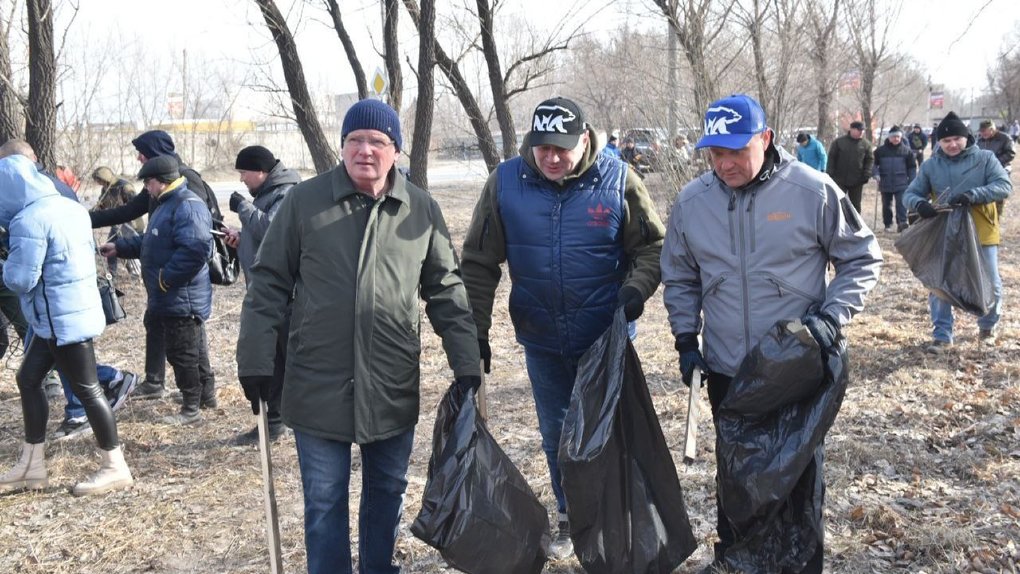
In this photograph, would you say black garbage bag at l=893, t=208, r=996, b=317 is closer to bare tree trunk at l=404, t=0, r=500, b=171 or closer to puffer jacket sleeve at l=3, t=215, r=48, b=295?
puffer jacket sleeve at l=3, t=215, r=48, b=295

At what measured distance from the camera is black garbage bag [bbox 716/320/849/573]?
2.68m

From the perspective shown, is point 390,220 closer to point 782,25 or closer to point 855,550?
point 855,550

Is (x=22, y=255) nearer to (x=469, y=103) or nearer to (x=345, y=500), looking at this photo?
(x=345, y=500)

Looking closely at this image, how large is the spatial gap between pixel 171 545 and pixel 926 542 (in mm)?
3334

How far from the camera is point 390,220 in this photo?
280cm

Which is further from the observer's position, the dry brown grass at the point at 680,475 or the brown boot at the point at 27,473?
the brown boot at the point at 27,473

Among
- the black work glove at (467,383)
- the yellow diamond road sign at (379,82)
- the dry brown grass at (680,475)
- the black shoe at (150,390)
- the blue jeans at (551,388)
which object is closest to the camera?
the black work glove at (467,383)

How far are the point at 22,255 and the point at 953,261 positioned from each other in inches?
223

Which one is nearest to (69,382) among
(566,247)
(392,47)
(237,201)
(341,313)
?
(237,201)

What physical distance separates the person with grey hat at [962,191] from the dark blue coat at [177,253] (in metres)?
4.88

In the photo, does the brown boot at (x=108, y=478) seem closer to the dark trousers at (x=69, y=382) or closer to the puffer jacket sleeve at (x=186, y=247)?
the dark trousers at (x=69, y=382)

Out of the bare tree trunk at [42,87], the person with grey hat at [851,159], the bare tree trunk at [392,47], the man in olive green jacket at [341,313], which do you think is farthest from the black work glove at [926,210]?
the bare tree trunk at [42,87]

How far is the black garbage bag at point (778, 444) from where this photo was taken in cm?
268

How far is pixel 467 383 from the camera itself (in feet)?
9.50
